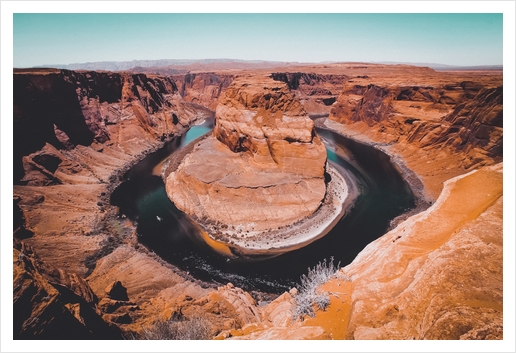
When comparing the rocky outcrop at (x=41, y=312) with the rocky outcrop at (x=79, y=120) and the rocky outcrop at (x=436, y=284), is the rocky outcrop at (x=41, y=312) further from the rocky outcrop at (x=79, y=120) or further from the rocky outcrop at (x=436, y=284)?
the rocky outcrop at (x=79, y=120)

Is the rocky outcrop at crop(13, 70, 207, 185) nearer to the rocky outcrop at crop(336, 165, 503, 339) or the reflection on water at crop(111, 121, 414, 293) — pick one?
the reflection on water at crop(111, 121, 414, 293)

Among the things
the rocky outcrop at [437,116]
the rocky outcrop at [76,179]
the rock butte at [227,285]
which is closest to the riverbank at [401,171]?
the rock butte at [227,285]

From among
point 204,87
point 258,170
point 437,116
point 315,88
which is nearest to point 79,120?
point 258,170

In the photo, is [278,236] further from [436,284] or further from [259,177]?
[436,284]

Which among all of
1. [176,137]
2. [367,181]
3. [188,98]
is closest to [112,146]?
[176,137]

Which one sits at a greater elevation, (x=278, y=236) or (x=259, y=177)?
(x=259, y=177)

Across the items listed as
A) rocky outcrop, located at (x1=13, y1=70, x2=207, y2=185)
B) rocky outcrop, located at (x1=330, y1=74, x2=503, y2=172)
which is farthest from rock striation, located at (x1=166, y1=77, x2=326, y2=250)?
rocky outcrop, located at (x1=330, y1=74, x2=503, y2=172)
